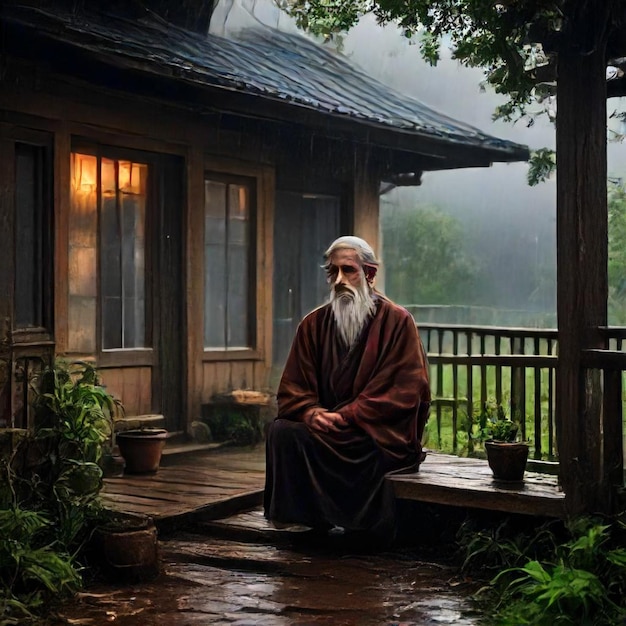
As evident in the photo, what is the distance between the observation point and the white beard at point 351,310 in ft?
23.6

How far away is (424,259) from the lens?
1501 inches

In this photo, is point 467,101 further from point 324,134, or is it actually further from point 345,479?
point 345,479

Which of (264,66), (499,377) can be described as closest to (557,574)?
(499,377)

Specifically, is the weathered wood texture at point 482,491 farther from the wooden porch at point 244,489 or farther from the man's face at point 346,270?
the man's face at point 346,270

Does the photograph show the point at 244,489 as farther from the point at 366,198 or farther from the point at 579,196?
the point at 366,198

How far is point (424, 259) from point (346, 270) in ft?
102

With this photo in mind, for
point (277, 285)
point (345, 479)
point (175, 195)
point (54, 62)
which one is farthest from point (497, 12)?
point (277, 285)

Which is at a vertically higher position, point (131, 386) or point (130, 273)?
point (130, 273)

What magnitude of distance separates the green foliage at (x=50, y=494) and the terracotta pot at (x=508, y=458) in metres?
2.48

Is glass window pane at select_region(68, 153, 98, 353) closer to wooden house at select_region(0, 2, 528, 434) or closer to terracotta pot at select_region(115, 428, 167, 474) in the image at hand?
wooden house at select_region(0, 2, 528, 434)

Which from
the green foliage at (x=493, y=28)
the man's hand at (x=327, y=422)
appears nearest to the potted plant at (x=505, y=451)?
the man's hand at (x=327, y=422)

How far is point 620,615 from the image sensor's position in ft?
16.9

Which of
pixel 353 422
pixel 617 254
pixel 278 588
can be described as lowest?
pixel 278 588

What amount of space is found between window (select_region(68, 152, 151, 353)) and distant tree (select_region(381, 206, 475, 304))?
27.2 meters
